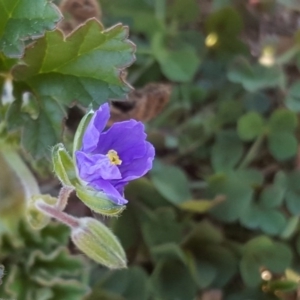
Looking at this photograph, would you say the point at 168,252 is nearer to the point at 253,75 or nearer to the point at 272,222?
the point at 272,222

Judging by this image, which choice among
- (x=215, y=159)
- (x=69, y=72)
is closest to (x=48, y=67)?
(x=69, y=72)

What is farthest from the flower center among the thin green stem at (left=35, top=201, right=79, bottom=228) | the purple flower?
the thin green stem at (left=35, top=201, right=79, bottom=228)

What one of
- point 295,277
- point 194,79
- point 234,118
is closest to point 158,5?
point 194,79

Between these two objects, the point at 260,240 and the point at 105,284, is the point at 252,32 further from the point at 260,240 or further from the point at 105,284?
the point at 105,284

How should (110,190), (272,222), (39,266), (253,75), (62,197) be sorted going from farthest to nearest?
1. (253,75)
2. (272,222)
3. (39,266)
4. (62,197)
5. (110,190)

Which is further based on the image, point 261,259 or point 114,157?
point 261,259

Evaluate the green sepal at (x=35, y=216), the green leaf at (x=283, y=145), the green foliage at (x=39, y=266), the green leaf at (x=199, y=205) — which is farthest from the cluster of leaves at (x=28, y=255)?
the green leaf at (x=283, y=145)

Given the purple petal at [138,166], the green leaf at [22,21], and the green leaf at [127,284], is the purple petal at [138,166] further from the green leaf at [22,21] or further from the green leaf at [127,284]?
the green leaf at [127,284]
